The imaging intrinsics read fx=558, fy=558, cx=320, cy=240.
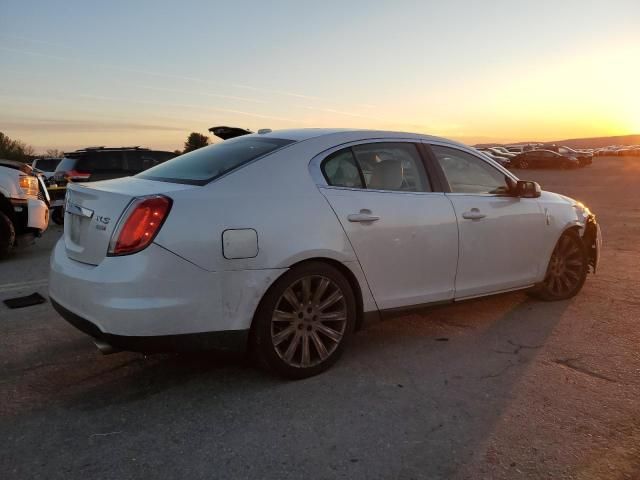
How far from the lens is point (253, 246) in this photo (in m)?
3.26

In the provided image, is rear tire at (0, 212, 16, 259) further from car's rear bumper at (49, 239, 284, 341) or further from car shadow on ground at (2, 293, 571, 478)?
car's rear bumper at (49, 239, 284, 341)

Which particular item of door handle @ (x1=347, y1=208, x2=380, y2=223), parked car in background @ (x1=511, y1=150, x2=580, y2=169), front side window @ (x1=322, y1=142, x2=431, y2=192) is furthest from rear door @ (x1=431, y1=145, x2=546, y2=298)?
parked car in background @ (x1=511, y1=150, x2=580, y2=169)

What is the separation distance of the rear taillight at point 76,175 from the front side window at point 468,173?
10029 millimetres

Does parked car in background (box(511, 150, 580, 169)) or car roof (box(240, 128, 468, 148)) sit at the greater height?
car roof (box(240, 128, 468, 148))

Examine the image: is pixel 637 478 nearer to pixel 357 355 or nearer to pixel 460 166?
pixel 357 355

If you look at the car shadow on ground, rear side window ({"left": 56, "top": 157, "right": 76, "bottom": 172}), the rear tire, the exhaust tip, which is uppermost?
rear side window ({"left": 56, "top": 157, "right": 76, "bottom": 172})

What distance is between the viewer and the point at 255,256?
3262 millimetres

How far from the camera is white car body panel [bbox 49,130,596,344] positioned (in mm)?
3078

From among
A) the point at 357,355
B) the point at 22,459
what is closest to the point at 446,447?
the point at 357,355

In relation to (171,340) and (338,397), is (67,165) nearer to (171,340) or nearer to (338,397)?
(171,340)

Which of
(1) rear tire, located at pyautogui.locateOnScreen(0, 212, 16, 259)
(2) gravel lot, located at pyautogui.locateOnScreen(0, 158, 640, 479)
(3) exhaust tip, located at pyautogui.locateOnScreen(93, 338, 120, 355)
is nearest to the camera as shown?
(2) gravel lot, located at pyautogui.locateOnScreen(0, 158, 640, 479)

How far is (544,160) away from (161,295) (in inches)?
1695

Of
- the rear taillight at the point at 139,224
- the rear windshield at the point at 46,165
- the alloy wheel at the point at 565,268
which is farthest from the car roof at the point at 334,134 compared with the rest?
the rear windshield at the point at 46,165

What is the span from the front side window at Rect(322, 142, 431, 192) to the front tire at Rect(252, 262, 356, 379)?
26.6 inches
